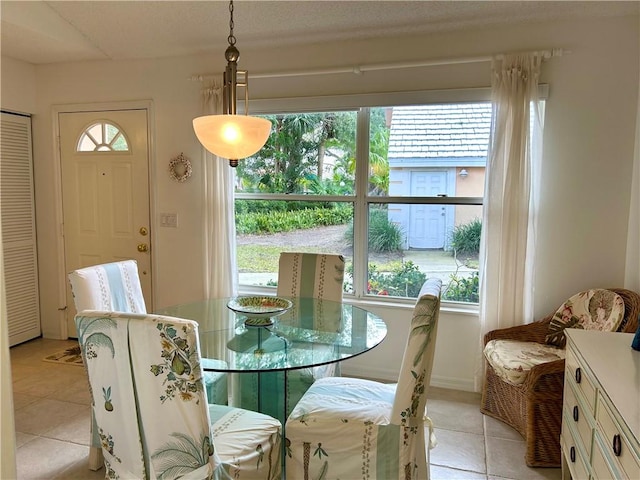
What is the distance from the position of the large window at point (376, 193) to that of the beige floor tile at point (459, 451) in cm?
99

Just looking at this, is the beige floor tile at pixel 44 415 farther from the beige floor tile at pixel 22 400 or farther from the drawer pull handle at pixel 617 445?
the drawer pull handle at pixel 617 445

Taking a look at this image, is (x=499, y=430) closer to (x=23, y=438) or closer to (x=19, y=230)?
(x=23, y=438)

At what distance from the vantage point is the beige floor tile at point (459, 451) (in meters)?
2.31

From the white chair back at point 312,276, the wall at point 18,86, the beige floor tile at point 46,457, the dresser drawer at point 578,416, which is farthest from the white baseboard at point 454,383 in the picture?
the wall at point 18,86

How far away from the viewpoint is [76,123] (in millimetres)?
3922

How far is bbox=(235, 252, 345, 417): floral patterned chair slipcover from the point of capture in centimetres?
240

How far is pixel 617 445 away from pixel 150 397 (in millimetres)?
1415

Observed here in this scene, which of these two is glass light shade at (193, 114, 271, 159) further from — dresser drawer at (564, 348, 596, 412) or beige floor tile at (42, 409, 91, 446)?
→ beige floor tile at (42, 409, 91, 446)

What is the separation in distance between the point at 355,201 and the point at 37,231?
289 centimetres

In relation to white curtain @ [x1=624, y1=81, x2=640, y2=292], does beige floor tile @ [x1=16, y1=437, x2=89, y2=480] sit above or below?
below

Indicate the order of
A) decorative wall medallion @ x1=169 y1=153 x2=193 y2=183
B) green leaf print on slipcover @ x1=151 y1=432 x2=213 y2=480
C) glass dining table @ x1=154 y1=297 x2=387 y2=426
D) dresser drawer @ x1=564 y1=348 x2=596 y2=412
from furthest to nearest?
decorative wall medallion @ x1=169 y1=153 x2=193 y2=183, glass dining table @ x1=154 y1=297 x2=387 y2=426, dresser drawer @ x1=564 y1=348 x2=596 y2=412, green leaf print on slipcover @ x1=151 y1=432 x2=213 y2=480

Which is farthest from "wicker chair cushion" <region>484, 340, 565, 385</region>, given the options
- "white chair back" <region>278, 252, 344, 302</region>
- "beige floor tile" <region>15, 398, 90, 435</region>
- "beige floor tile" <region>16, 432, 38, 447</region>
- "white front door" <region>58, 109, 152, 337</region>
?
"white front door" <region>58, 109, 152, 337</region>

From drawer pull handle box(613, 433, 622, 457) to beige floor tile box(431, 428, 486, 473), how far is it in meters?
1.03

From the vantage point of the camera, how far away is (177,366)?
4.56ft
